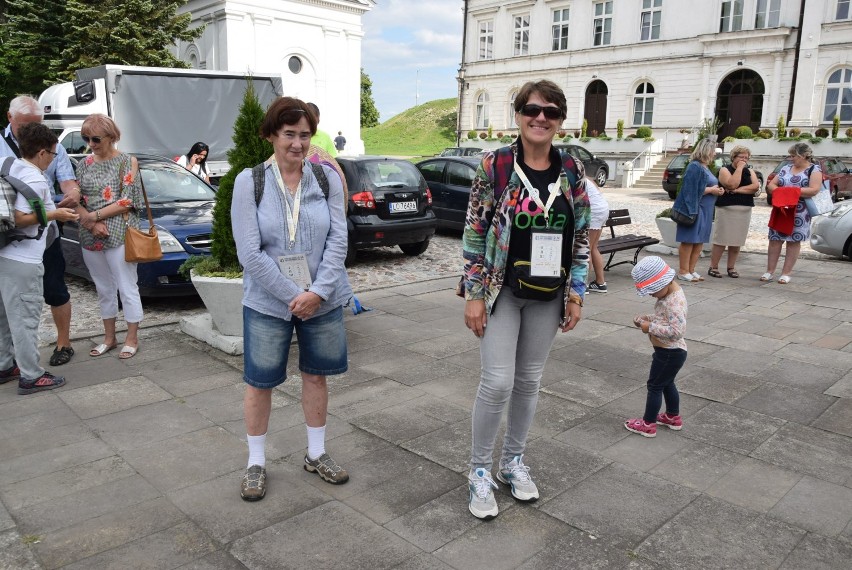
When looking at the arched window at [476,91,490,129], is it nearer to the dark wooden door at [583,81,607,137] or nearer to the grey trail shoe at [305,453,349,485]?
the dark wooden door at [583,81,607,137]

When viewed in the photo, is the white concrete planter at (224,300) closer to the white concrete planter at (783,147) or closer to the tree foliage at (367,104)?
the white concrete planter at (783,147)

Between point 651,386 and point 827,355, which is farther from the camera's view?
point 827,355

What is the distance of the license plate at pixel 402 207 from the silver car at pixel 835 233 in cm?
648

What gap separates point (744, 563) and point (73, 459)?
3.44m

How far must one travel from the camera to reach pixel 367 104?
271 ft

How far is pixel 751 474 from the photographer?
12.3 feet

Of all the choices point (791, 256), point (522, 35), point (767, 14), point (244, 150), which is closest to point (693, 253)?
point (791, 256)

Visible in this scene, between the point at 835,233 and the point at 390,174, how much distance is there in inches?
278

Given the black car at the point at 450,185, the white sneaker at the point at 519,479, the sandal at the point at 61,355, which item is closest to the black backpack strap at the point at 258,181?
the white sneaker at the point at 519,479

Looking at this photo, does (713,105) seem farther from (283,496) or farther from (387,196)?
(283,496)

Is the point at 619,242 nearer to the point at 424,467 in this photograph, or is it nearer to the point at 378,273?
the point at 378,273

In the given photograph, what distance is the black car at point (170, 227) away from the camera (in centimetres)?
707

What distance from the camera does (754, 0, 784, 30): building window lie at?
3123 cm

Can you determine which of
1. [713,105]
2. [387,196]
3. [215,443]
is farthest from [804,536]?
[713,105]
